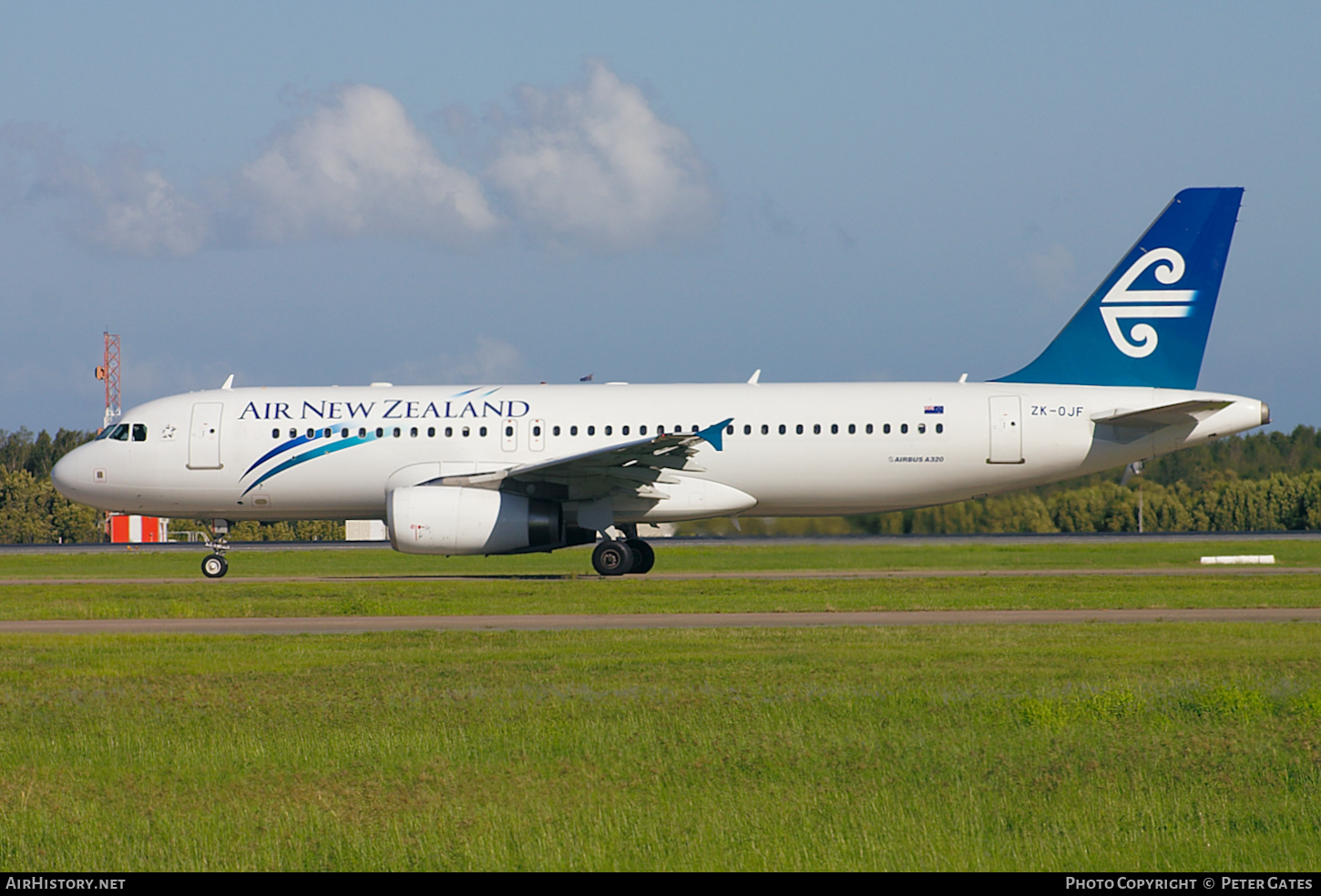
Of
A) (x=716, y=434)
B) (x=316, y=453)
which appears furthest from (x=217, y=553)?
(x=716, y=434)

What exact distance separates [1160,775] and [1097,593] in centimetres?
1402

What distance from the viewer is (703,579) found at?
85.1ft

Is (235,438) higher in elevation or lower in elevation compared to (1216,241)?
lower

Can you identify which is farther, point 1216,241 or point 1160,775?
point 1216,241

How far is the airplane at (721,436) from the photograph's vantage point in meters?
27.4

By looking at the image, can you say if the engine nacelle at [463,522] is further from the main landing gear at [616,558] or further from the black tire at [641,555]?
the black tire at [641,555]

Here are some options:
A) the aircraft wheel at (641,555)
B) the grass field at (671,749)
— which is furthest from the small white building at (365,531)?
the grass field at (671,749)

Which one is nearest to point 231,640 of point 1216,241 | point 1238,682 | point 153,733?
point 153,733

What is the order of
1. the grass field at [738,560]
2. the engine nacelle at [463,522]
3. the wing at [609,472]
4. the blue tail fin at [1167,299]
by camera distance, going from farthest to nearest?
the grass field at [738,560], the blue tail fin at [1167,299], the engine nacelle at [463,522], the wing at [609,472]

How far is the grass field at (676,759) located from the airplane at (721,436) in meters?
12.9

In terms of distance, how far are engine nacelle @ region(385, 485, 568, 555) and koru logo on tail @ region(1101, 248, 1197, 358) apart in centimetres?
1225

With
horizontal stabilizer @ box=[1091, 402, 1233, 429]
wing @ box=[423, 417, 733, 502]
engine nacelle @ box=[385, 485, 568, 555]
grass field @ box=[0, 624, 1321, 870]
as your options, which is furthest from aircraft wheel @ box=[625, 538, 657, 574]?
grass field @ box=[0, 624, 1321, 870]

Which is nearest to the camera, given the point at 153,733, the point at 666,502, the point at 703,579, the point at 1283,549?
the point at 153,733
